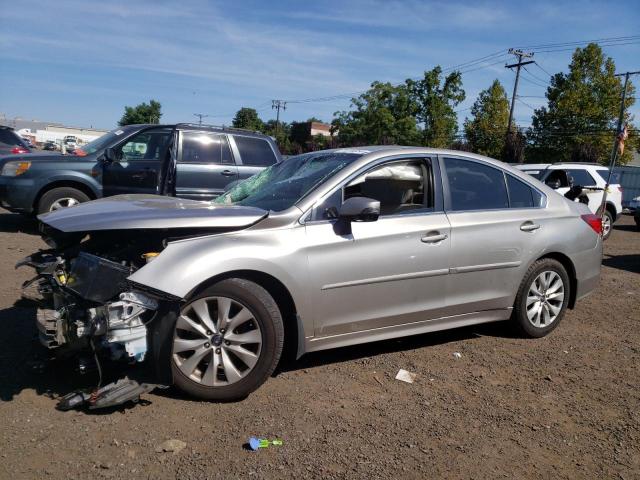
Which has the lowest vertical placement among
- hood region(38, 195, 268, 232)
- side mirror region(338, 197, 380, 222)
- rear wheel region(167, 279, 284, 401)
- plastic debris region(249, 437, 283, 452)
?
plastic debris region(249, 437, 283, 452)

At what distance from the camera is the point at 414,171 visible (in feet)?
14.7

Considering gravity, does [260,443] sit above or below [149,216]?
below

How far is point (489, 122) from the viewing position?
41.1m

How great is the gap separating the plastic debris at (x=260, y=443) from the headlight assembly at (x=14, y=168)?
24.7 ft

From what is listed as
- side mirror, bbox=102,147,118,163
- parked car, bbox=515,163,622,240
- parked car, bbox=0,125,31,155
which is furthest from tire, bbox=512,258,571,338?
parked car, bbox=0,125,31,155

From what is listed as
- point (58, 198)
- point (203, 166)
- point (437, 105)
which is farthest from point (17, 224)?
point (437, 105)

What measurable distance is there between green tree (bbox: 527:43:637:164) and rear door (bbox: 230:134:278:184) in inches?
1117

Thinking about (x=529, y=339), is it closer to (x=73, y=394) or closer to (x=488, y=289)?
(x=488, y=289)

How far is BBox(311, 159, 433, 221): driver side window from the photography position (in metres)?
4.15

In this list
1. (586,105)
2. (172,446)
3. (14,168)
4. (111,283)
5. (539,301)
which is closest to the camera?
(172,446)

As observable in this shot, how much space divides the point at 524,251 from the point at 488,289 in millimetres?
494

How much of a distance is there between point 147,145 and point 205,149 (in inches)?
41.5

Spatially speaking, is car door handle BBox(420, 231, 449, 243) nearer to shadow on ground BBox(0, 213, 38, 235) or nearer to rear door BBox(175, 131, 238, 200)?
rear door BBox(175, 131, 238, 200)

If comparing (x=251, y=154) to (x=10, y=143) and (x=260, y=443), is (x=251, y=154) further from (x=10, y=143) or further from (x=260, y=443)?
(x=10, y=143)
